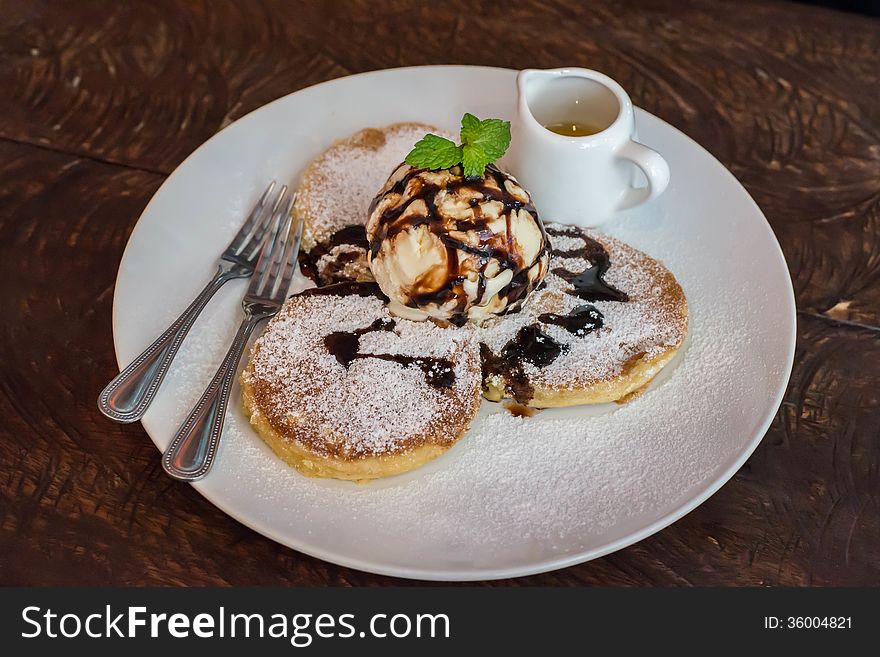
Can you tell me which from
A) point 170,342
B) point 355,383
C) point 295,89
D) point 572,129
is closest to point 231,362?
point 170,342

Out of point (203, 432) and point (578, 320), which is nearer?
point (203, 432)

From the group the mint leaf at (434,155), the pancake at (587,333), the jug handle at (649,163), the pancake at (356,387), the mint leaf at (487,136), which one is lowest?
the pancake at (356,387)

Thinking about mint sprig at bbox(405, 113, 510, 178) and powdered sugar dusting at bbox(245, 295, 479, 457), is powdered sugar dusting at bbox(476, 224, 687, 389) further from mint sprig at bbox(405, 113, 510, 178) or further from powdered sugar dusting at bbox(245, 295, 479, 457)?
mint sprig at bbox(405, 113, 510, 178)

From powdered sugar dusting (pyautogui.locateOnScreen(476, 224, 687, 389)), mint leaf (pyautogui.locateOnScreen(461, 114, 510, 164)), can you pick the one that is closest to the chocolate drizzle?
powdered sugar dusting (pyautogui.locateOnScreen(476, 224, 687, 389))

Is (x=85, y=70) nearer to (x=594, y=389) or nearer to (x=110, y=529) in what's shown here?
(x=110, y=529)

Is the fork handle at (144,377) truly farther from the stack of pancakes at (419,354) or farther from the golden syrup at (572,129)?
the golden syrup at (572,129)

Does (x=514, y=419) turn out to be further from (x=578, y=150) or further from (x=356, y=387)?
(x=578, y=150)

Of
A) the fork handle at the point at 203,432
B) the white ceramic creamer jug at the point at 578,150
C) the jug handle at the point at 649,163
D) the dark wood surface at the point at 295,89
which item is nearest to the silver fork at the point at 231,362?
the fork handle at the point at 203,432
